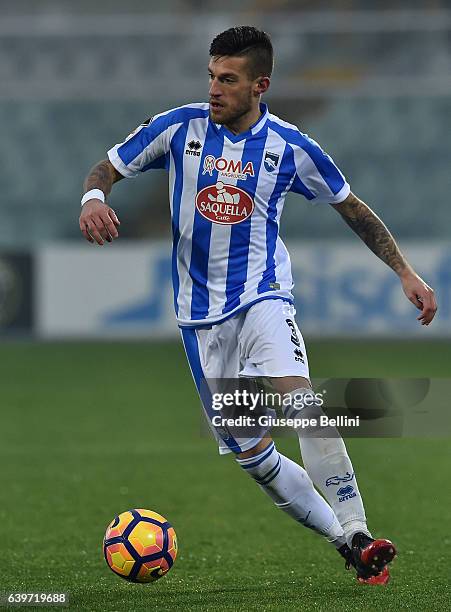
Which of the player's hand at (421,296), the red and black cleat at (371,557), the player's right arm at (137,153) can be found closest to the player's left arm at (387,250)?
the player's hand at (421,296)

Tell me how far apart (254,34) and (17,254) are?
479 inches

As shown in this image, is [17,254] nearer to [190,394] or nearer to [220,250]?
[190,394]

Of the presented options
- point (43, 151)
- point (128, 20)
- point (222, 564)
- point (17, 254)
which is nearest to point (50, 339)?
point (17, 254)

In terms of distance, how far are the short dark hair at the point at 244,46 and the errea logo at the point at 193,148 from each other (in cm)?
36

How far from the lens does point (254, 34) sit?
490cm

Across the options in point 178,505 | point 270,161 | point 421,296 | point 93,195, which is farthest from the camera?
point 178,505

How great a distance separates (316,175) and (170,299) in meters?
11.8

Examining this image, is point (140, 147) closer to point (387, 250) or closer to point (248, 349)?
point (248, 349)

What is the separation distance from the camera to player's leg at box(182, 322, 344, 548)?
16.5 ft

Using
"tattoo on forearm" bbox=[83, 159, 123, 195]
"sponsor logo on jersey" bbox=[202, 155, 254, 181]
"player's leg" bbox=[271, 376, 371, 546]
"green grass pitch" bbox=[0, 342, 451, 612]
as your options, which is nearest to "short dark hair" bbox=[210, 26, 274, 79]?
"sponsor logo on jersey" bbox=[202, 155, 254, 181]

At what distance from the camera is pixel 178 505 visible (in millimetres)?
6973

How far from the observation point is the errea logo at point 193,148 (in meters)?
5.04

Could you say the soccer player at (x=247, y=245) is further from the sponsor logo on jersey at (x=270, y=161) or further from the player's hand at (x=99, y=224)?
the player's hand at (x=99, y=224)

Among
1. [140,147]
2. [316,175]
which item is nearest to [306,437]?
[316,175]
